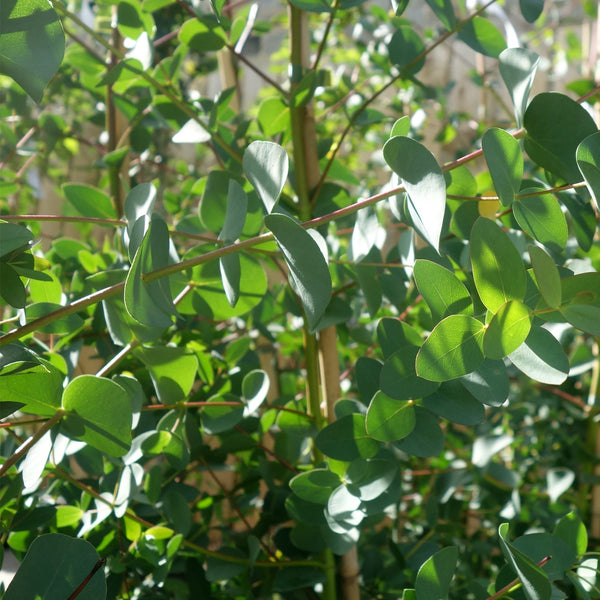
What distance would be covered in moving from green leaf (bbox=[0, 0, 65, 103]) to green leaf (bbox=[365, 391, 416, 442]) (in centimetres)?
25

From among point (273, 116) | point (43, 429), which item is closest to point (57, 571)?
point (43, 429)

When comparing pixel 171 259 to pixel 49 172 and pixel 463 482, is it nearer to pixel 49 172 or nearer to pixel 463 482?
pixel 463 482

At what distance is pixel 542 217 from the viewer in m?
0.35

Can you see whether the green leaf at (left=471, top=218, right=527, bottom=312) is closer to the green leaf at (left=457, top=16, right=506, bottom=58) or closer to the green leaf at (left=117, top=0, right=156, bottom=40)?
the green leaf at (left=457, top=16, right=506, bottom=58)

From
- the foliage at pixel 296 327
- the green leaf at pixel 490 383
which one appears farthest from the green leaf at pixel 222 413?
the green leaf at pixel 490 383

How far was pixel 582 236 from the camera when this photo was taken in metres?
0.41

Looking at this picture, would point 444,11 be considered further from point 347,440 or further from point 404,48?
point 347,440

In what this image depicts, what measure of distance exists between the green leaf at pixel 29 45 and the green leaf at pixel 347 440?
268 millimetres

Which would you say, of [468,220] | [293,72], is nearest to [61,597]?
[468,220]

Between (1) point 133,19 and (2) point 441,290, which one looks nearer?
(2) point 441,290

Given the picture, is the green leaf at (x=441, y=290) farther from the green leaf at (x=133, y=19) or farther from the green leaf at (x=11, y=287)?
the green leaf at (x=133, y=19)

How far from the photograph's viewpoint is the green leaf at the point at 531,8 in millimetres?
449

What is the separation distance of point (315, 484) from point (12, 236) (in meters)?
0.26

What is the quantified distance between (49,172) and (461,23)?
0.94 m
